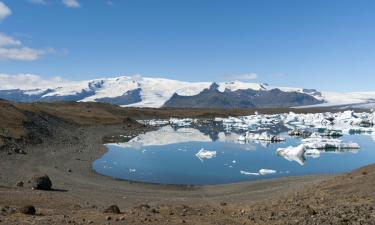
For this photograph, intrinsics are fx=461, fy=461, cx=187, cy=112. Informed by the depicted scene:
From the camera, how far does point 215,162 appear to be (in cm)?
4869

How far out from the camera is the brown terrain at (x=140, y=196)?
16.6m

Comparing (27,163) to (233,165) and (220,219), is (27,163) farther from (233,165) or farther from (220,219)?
(220,219)

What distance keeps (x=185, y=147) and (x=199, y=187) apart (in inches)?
1190

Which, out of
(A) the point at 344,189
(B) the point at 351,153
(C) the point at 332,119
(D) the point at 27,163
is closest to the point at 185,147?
(B) the point at 351,153

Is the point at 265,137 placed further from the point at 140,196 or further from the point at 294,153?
the point at 140,196

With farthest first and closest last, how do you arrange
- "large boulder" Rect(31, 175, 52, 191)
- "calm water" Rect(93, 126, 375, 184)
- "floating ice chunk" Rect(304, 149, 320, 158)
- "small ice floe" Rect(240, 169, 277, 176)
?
1. "floating ice chunk" Rect(304, 149, 320, 158)
2. "small ice floe" Rect(240, 169, 277, 176)
3. "calm water" Rect(93, 126, 375, 184)
4. "large boulder" Rect(31, 175, 52, 191)

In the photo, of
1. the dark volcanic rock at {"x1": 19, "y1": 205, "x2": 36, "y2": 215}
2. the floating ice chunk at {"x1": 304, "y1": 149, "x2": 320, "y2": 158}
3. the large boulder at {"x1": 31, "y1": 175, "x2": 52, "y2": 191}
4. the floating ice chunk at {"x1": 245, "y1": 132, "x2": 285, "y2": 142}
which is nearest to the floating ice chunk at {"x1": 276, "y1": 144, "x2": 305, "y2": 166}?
the floating ice chunk at {"x1": 304, "y1": 149, "x2": 320, "y2": 158}

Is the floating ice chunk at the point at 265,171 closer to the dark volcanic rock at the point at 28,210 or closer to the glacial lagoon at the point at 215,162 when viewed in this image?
the glacial lagoon at the point at 215,162

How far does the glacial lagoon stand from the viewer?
3991 centimetres

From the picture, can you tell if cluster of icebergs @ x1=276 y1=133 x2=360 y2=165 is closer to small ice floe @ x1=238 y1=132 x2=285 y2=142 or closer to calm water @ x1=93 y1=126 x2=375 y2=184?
calm water @ x1=93 y1=126 x2=375 y2=184

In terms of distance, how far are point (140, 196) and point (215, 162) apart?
21.2 m

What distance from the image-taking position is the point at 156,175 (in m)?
40.4

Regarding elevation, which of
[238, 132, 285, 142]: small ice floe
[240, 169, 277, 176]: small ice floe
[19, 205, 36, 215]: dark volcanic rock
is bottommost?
[240, 169, 277, 176]: small ice floe

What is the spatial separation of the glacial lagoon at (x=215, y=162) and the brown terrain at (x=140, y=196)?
305 cm
